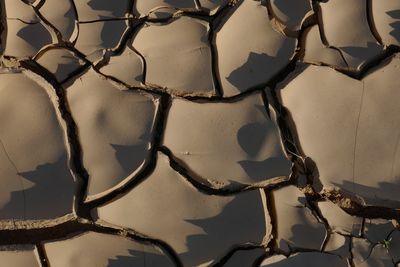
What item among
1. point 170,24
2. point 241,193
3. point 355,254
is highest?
point 170,24

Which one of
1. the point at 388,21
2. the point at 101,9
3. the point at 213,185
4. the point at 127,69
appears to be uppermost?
the point at 101,9

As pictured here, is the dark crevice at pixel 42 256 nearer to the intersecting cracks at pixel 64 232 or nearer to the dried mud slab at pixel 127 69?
the intersecting cracks at pixel 64 232

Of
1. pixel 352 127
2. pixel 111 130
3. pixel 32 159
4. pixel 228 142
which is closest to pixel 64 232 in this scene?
pixel 32 159

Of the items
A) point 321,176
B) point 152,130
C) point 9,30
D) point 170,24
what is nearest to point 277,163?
point 321,176

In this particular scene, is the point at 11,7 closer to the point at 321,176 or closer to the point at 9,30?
the point at 9,30

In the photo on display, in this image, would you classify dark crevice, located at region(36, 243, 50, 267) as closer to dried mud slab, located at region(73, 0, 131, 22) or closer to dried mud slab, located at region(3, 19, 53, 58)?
dried mud slab, located at region(3, 19, 53, 58)

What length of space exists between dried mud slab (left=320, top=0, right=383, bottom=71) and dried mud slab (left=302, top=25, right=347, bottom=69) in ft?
0.08

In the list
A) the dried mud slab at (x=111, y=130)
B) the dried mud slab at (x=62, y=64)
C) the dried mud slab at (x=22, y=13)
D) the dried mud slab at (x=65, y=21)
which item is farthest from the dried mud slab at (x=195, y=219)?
the dried mud slab at (x=22, y=13)

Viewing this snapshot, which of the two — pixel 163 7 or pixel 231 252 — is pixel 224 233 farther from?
pixel 163 7

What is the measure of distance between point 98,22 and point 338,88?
3.04 feet

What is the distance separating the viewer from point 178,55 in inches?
80.3

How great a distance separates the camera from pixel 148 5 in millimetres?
2062

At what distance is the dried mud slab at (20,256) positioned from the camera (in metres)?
1.98

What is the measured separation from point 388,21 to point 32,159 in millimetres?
1400
